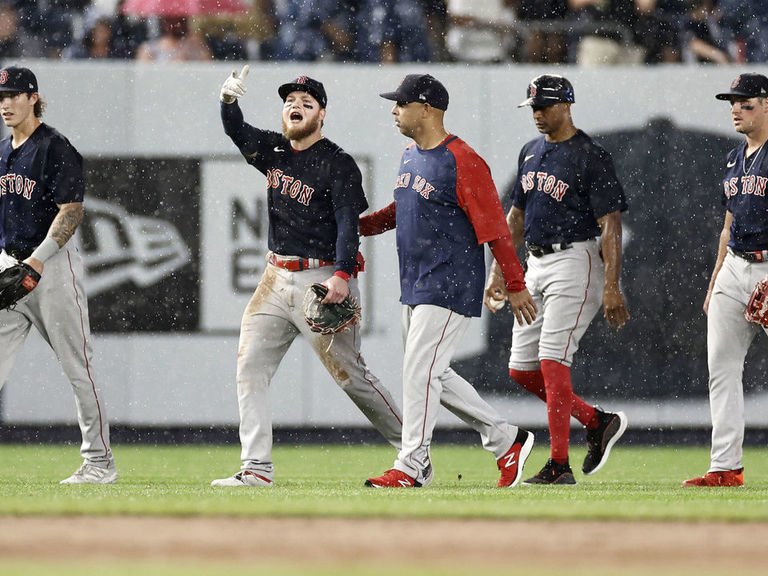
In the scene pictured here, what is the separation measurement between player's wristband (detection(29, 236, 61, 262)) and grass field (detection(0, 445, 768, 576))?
46.0 inches

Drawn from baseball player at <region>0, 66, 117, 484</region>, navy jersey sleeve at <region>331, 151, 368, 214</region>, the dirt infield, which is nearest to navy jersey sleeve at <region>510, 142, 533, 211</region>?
navy jersey sleeve at <region>331, 151, 368, 214</region>

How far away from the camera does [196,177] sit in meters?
10.7

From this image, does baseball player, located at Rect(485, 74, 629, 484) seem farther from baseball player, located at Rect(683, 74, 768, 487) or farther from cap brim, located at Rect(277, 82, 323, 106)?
cap brim, located at Rect(277, 82, 323, 106)

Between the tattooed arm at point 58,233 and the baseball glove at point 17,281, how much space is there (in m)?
0.04

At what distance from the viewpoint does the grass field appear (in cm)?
421

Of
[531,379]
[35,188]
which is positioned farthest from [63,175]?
[531,379]

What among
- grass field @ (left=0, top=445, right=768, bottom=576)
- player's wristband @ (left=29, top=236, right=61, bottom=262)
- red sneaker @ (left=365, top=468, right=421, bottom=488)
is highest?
→ player's wristband @ (left=29, top=236, right=61, bottom=262)

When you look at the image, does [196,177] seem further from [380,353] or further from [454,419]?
[454,419]

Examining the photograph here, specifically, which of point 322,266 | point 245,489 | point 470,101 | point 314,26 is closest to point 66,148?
point 322,266

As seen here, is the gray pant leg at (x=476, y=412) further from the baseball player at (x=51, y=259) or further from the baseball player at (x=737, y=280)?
the baseball player at (x=51, y=259)

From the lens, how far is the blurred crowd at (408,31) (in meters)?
11.3

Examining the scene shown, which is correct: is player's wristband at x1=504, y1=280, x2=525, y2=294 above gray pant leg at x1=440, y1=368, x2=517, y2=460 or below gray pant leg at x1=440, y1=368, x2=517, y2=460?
above

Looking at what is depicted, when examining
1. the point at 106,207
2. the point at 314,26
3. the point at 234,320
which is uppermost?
the point at 314,26

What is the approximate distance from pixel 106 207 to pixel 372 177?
2.10 metres
